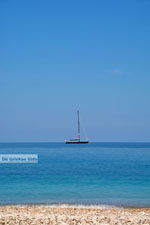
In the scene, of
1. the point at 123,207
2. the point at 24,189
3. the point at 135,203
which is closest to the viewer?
the point at 123,207

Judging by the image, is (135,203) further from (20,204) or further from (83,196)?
(20,204)

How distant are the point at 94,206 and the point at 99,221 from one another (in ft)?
23.6

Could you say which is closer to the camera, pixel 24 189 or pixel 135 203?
pixel 135 203

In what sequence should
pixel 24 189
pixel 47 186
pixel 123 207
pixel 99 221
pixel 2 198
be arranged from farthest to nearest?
1. pixel 47 186
2. pixel 24 189
3. pixel 2 198
4. pixel 123 207
5. pixel 99 221

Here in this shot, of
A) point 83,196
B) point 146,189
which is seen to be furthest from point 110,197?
point 146,189

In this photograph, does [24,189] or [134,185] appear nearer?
[24,189]

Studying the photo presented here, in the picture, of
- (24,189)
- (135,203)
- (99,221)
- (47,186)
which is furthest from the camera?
(47,186)

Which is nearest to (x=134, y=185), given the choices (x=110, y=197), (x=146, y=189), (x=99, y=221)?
(x=146, y=189)

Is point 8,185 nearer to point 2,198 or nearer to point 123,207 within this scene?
point 2,198

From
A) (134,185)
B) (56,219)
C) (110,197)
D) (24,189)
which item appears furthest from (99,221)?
(134,185)

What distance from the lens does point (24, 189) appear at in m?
24.8

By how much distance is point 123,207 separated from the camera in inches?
734

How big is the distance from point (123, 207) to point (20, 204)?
6.21 m

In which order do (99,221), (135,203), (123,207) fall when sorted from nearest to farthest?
(99,221) < (123,207) < (135,203)
